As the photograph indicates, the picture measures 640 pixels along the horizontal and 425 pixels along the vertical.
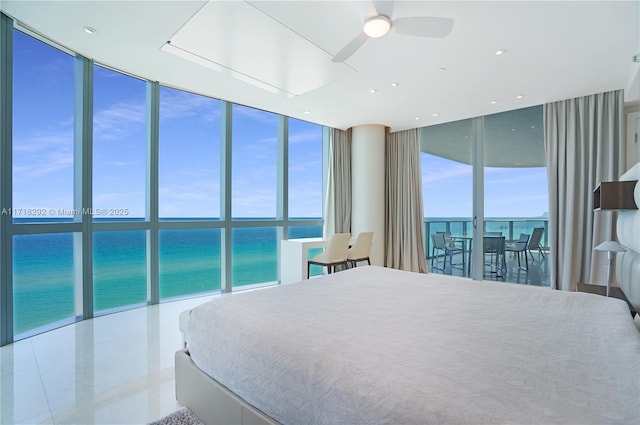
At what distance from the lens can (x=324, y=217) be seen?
527 centimetres

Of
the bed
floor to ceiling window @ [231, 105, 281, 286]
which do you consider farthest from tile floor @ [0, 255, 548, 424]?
floor to ceiling window @ [231, 105, 281, 286]

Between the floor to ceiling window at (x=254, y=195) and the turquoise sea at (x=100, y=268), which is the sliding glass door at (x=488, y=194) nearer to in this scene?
the turquoise sea at (x=100, y=268)

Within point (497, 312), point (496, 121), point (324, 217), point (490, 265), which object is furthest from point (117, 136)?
point (490, 265)

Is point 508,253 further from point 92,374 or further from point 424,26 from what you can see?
point 92,374

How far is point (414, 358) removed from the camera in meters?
1.02

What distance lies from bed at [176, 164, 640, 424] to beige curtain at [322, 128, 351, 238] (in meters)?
3.36

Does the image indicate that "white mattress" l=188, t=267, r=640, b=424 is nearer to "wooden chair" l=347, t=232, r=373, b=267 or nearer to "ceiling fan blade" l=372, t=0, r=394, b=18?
"ceiling fan blade" l=372, t=0, r=394, b=18

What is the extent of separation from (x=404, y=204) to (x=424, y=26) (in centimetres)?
360

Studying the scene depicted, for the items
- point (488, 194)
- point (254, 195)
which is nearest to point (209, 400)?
point (488, 194)

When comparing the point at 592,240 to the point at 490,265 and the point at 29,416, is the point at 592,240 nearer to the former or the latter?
the point at 490,265

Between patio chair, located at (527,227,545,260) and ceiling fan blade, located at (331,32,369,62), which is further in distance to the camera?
patio chair, located at (527,227,545,260)

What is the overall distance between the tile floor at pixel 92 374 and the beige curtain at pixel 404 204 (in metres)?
3.86

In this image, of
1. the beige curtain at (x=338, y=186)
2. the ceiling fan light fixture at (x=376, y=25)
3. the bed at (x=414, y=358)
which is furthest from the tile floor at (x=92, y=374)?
the beige curtain at (x=338, y=186)

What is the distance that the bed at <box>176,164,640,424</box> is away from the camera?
2.59 ft
